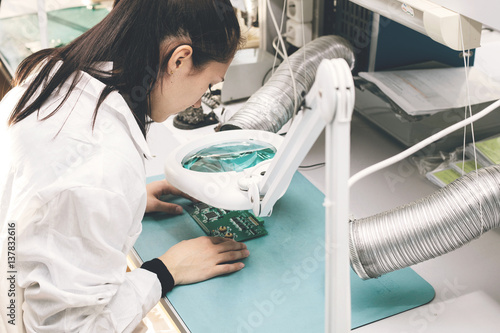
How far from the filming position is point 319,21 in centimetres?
202

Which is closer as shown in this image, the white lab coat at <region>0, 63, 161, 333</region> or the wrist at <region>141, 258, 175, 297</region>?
the white lab coat at <region>0, 63, 161, 333</region>

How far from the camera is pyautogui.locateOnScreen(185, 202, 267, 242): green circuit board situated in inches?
54.4

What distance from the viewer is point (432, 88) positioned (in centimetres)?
172

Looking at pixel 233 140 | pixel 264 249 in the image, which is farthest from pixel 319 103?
pixel 233 140

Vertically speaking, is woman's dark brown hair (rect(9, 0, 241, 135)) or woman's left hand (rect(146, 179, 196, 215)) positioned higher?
woman's dark brown hair (rect(9, 0, 241, 135))

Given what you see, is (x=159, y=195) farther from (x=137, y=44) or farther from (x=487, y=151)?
(x=487, y=151)

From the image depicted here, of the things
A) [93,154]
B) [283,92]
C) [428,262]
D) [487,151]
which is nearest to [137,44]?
[93,154]

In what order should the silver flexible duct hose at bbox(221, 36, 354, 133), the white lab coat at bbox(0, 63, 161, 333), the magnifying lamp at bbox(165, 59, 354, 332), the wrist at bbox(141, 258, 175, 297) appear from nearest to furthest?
the magnifying lamp at bbox(165, 59, 354, 332) → the white lab coat at bbox(0, 63, 161, 333) → the wrist at bbox(141, 258, 175, 297) → the silver flexible duct hose at bbox(221, 36, 354, 133)

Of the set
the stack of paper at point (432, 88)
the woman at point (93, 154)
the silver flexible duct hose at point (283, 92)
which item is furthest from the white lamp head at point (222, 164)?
the stack of paper at point (432, 88)

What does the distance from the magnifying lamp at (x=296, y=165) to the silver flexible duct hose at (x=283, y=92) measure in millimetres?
110

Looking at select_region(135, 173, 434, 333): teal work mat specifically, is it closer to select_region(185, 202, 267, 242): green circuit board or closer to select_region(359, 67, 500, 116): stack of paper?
select_region(185, 202, 267, 242): green circuit board

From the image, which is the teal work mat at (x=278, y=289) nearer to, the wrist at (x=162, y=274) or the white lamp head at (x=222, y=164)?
the wrist at (x=162, y=274)

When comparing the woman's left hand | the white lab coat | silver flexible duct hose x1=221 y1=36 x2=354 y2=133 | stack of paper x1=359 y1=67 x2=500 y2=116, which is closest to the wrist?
the white lab coat

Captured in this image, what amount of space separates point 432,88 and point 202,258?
94 centimetres
